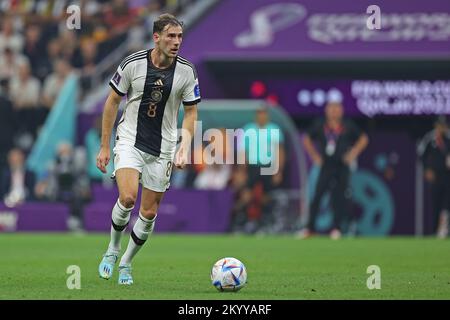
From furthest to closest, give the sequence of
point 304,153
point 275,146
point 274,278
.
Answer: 1. point 304,153
2. point 275,146
3. point 274,278

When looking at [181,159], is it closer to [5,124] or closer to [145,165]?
[145,165]

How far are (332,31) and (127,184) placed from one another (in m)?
13.6

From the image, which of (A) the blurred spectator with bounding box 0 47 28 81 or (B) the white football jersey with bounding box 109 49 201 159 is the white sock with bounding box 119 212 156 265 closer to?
(B) the white football jersey with bounding box 109 49 201 159

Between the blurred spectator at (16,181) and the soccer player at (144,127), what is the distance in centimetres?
1248

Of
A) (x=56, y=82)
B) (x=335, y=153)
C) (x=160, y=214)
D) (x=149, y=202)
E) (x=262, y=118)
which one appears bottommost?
(x=160, y=214)

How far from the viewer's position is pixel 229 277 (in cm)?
995

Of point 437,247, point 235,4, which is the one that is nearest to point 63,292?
point 437,247

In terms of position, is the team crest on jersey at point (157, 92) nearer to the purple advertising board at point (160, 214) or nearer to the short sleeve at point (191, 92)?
the short sleeve at point (191, 92)

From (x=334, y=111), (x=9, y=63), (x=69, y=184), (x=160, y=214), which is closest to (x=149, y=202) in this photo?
(x=334, y=111)

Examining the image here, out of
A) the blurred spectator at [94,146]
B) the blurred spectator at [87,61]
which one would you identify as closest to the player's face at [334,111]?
the blurred spectator at [94,146]

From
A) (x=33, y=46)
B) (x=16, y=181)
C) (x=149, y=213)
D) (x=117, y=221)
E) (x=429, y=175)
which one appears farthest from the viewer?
(x=33, y=46)
